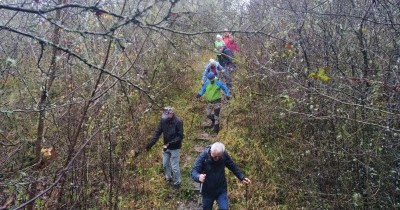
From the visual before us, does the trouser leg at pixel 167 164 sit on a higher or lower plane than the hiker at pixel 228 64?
lower

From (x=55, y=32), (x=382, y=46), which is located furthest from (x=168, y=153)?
(x=382, y=46)

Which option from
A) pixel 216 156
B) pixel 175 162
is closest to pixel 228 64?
pixel 175 162

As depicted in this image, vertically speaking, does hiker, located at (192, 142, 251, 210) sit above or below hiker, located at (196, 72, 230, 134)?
below

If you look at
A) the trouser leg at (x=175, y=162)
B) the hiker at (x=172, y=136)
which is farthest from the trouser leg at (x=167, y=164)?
the trouser leg at (x=175, y=162)

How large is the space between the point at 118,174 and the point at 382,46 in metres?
4.98

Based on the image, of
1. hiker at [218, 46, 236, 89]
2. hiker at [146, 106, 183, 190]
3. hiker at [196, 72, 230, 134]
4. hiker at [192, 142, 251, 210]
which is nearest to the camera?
hiker at [192, 142, 251, 210]

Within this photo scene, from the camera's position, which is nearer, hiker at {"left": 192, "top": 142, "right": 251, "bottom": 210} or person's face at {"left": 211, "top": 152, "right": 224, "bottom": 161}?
person's face at {"left": 211, "top": 152, "right": 224, "bottom": 161}

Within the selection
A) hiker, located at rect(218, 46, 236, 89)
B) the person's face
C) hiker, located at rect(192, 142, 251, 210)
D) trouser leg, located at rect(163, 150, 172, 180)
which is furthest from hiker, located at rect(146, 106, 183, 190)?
hiker, located at rect(218, 46, 236, 89)

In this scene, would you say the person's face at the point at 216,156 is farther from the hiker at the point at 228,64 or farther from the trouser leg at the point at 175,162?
the hiker at the point at 228,64

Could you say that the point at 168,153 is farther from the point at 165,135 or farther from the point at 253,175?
the point at 253,175

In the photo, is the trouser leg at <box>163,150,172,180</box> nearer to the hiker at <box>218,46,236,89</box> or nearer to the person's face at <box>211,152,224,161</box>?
the person's face at <box>211,152,224,161</box>

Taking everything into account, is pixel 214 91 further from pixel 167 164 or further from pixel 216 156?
pixel 216 156

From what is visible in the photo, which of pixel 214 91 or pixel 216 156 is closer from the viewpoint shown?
pixel 216 156

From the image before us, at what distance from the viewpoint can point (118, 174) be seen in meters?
7.04
